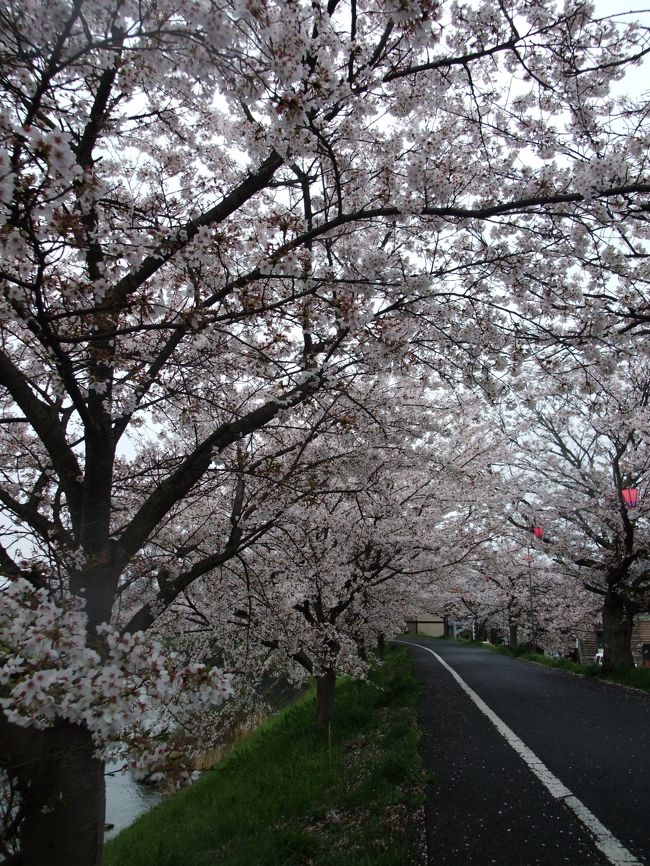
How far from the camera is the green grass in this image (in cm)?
523

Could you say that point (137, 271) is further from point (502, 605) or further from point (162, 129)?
point (502, 605)

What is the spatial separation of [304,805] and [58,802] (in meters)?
4.37

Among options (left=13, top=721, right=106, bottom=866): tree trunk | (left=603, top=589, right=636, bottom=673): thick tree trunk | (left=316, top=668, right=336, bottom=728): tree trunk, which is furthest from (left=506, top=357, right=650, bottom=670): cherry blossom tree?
(left=13, top=721, right=106, bottom=866): tree trunk

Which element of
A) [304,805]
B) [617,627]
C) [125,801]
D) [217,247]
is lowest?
[125,801]

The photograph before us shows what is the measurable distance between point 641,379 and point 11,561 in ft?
47.4

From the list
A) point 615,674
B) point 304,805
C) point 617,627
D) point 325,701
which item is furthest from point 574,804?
point 617,627

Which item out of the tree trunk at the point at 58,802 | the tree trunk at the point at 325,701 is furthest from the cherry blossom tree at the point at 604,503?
the tree trunk at the point at 58,802

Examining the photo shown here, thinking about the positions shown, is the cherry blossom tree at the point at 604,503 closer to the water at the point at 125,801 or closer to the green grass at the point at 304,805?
the green grass at the point at 304,805

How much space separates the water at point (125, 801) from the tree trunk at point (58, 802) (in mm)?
9080

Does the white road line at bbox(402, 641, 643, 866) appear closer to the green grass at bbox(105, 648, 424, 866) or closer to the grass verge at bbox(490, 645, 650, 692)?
the green grass at bbox(105, 648, 424, 866)

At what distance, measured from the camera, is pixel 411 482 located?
12070 mm

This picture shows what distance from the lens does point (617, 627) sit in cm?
1631

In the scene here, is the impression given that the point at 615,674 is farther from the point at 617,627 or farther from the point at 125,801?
the point at 125,801

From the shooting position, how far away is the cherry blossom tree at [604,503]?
49.7 feet
